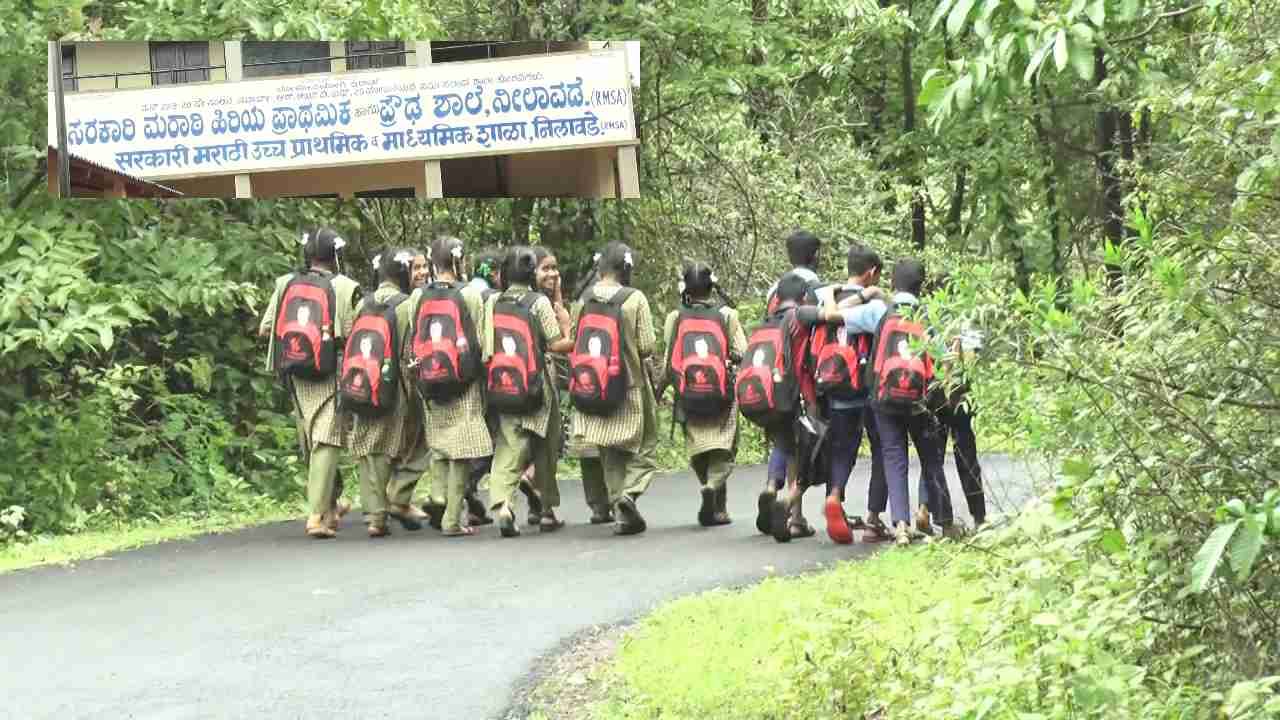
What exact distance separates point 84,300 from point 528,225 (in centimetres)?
790

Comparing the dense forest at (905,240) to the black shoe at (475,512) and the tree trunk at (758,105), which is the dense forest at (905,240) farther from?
the black shoe at (475,512)

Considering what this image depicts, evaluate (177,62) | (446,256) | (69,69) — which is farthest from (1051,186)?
(446,256)

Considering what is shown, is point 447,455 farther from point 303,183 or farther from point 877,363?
point 303,183

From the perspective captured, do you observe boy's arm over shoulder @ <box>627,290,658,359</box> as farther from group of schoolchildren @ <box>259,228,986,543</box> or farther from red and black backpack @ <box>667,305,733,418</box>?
Answer: red and black backpack @ <box>667,305,733,418</box>

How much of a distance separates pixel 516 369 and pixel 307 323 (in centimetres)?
148

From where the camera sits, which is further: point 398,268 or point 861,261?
point 398,268

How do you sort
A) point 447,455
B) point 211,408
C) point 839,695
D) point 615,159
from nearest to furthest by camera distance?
point 839,695, point 447,455, point 211,408, point 615,159

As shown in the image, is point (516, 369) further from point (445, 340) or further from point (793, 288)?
point (793, 288)

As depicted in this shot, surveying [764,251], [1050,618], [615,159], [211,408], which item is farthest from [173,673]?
[764,251]

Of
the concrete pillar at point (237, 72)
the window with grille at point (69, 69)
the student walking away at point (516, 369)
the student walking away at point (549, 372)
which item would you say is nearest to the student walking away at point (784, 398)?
the student walking away at point (516, 369)

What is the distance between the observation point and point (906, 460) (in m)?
12.7

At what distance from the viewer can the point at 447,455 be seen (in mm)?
13930

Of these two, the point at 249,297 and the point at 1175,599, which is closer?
the point at 1175,599

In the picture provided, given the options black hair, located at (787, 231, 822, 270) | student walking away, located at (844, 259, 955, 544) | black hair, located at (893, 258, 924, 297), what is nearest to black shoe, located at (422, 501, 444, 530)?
black hair, located at (787, 231, 822, 270)
